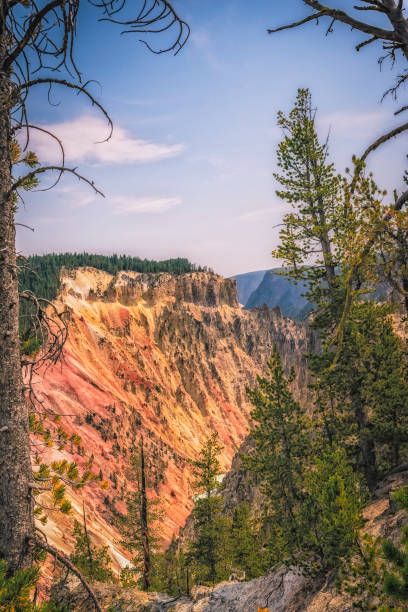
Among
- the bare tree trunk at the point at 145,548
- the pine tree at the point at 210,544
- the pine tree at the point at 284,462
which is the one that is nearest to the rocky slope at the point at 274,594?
the pine tree at the point at 284,462

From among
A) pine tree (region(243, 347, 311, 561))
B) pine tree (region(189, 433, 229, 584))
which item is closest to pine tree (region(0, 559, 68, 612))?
pine tree (region(243, 347, 311, 561))

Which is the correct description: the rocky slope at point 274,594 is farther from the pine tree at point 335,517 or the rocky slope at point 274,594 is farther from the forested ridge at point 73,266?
the forested ridge at point 73,266

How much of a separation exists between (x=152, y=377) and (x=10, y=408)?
194ft

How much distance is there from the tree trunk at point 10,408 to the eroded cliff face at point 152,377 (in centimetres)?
2432

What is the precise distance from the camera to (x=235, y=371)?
261 feet

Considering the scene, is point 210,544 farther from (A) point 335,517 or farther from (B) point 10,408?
(B) point 10,408

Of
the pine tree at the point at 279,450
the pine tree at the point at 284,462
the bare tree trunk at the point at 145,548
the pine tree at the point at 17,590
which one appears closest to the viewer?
the pine tree at the point at 17,590

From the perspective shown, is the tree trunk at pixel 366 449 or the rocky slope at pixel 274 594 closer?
the rocky slope at pixel 274 594

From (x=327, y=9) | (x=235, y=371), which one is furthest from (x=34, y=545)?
(x=235, y=371)

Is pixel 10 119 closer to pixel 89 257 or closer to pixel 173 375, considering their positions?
pixel 173 375

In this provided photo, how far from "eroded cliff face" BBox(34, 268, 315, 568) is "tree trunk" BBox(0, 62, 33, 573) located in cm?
2432

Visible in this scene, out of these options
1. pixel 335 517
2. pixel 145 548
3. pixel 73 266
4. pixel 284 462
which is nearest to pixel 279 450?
pixel 284 462

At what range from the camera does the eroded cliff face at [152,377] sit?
132 ft

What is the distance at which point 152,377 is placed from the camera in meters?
60.9
